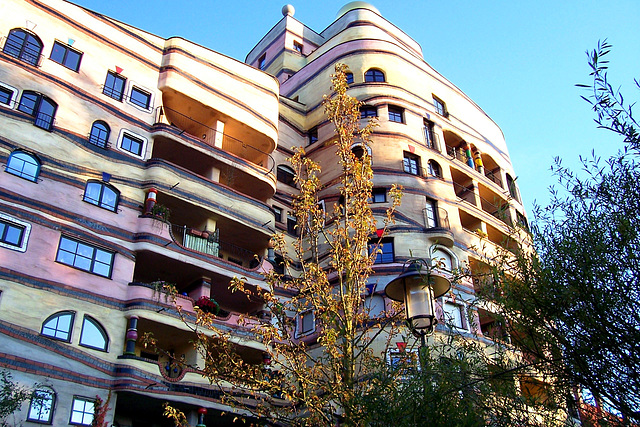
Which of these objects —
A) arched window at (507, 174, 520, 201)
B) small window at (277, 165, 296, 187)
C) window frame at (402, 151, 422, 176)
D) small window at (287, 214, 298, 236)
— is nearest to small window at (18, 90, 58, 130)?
small window at (287, 214, 298, 236)

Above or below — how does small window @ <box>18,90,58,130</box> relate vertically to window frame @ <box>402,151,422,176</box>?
below

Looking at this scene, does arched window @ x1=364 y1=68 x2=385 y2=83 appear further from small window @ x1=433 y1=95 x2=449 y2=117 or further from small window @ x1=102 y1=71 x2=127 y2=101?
small window @ x1=102 y1=71 x2=127 y2=101

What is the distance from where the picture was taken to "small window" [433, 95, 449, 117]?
32200 millimetres

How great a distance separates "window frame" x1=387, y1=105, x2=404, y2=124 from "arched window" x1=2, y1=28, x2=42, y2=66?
52.0 feet

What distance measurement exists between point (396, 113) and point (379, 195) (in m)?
5.49

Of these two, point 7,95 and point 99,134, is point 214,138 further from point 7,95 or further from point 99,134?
point 7,95

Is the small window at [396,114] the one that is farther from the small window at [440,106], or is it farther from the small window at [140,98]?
the small window at [140,98]

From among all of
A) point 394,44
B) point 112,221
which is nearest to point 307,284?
point 112,221

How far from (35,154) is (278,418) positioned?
1360 cm

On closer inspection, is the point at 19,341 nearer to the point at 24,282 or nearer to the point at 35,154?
the point at 24,282

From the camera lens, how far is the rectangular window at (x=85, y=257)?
59.0 ft

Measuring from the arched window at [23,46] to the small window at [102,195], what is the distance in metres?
4.86

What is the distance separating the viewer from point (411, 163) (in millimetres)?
27781

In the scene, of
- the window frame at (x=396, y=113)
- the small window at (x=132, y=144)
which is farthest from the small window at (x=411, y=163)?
the small window at (x=132, y=144)
